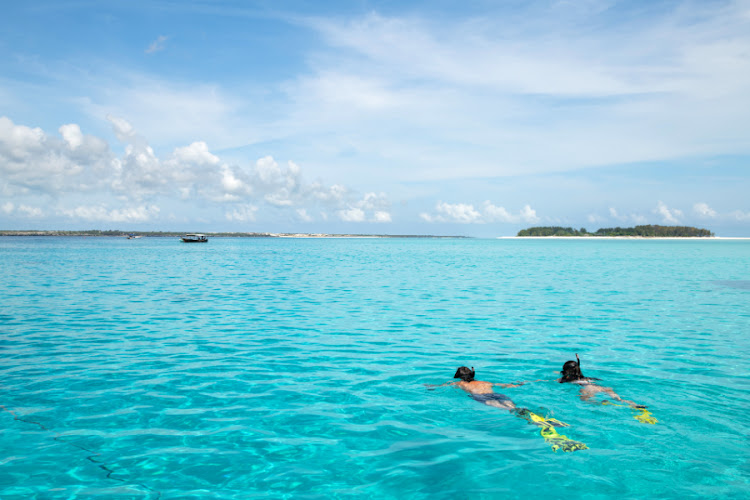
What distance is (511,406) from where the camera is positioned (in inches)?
491

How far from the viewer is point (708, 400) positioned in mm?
13117

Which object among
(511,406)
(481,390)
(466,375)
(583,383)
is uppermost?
(466,375)

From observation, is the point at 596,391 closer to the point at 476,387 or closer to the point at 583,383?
the point at 583,383

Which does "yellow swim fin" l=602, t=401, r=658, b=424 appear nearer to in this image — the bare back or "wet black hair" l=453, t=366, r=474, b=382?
the bare back

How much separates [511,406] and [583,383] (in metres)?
2.89

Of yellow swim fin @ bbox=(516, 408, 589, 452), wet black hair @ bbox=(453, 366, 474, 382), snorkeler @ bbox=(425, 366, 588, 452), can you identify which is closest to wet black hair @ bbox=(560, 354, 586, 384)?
snorkeler @ bbox=(425, 366, 588, 452)

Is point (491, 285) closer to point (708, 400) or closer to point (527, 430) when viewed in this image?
point (708, 400)

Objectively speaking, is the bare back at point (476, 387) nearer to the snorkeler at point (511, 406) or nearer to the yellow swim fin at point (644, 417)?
the snorkeler at point (511, 406)

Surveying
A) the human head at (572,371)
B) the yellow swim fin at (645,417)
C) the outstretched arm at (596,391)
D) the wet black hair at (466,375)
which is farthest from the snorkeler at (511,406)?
the yellow swim fin at (645,417)

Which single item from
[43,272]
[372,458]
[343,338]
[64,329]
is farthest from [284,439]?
[43,272]

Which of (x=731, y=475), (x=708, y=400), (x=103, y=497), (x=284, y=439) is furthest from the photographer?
(x=708, y=400)

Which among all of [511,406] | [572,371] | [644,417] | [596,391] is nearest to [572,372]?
[572,371]

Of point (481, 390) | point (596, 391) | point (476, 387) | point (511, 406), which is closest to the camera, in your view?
point (511, 406)

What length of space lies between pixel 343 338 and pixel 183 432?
10723mm
